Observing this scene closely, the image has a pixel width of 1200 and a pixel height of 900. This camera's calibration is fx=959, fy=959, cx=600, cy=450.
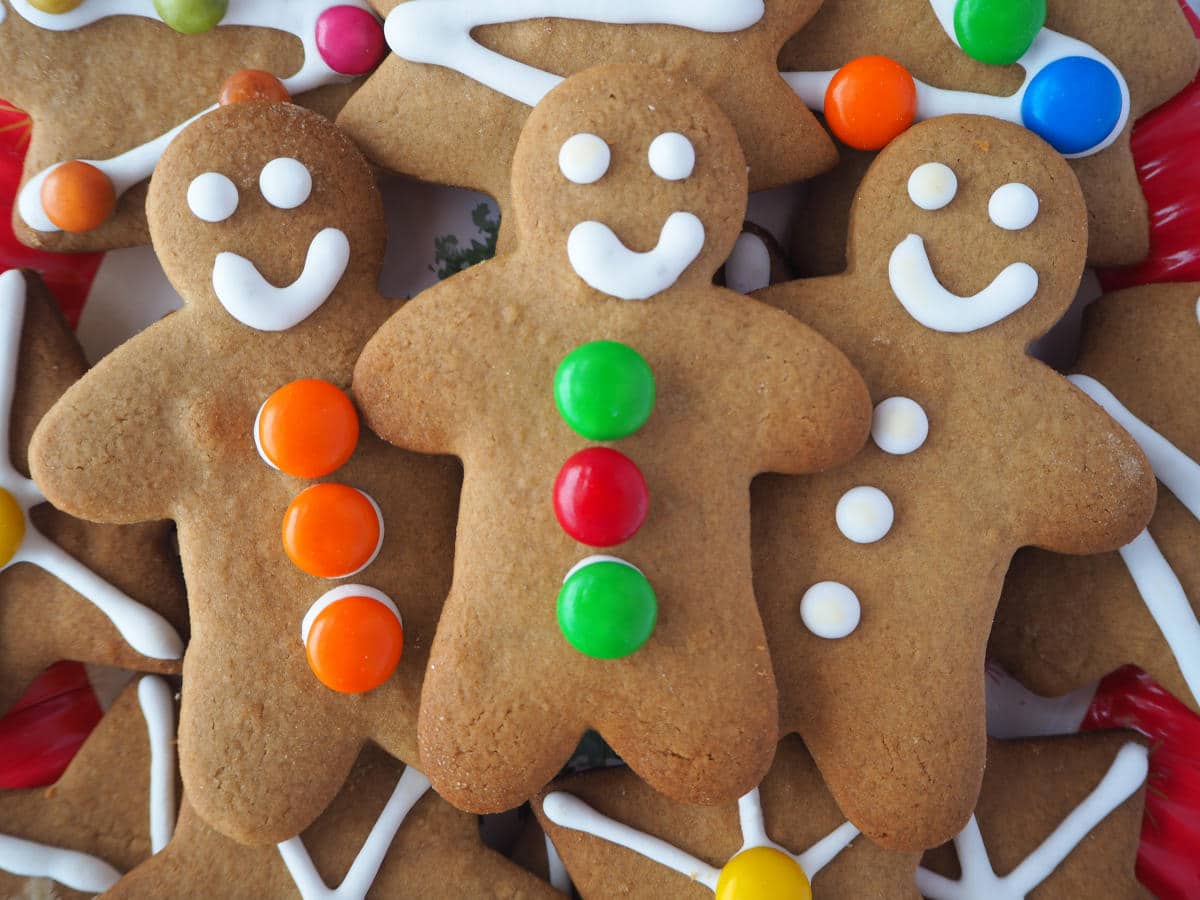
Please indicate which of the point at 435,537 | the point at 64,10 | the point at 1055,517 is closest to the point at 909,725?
the point at 1055,517

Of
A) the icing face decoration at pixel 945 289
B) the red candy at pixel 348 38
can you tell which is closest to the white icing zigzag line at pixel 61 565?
the red candy at pixel 348 38

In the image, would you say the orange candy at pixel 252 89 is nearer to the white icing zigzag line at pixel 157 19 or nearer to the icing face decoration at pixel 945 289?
the white icing zigzag line at pixel 157 19

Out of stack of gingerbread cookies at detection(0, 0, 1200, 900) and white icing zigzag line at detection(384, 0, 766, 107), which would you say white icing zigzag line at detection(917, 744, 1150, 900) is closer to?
stack of gingerbread cookies at detection(0, 0, 1200, 900)

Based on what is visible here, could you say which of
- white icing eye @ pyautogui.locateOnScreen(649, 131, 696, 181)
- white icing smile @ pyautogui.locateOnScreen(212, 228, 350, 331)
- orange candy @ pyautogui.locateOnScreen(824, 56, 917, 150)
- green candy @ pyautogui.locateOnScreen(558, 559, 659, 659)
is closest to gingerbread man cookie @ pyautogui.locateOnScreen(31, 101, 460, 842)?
white icing smile @ pyautogui.locateOnScreen(212, 228, 350, 331)

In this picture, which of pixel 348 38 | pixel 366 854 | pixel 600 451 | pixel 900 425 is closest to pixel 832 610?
pixel 900 425

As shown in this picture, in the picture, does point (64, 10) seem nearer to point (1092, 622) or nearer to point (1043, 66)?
point (1043, 66)
